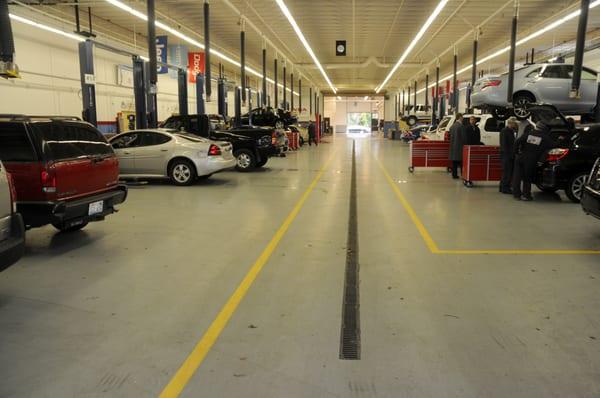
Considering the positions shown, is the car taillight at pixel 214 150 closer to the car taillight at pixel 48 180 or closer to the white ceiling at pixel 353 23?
the car taillight at pixel 48 180

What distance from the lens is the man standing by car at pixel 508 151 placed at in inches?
403

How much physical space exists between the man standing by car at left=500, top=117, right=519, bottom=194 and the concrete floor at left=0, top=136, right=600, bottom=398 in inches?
99.7

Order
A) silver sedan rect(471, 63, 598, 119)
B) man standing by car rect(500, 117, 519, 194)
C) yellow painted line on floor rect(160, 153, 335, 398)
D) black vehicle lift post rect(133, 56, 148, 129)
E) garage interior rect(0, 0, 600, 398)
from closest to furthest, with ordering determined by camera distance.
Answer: yellow painted line on floor rect(160, 153, 335, 398)
garage interior rect(0, 0, 600, 398)
man standing by car rect(500, 117, 519, 194)
black vehicle lift post rect(133, 56, 148, 129)
silver sedan rect(471, 63, 598, 119)

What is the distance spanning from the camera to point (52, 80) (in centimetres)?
2017

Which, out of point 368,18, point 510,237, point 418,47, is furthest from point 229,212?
point 418,47

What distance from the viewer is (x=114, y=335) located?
369 centimetres

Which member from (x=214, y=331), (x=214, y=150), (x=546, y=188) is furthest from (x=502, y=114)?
(x=214, y=331)

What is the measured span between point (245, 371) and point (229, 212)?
5.53 meters

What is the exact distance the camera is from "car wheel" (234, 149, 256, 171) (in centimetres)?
1531

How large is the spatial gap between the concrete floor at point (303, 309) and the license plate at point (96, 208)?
453 mm

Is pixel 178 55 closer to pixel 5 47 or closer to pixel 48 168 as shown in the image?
pixel 5 47

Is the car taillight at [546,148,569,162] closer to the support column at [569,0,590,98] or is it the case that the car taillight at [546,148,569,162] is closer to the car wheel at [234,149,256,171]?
the support column at [569,0,590,98]

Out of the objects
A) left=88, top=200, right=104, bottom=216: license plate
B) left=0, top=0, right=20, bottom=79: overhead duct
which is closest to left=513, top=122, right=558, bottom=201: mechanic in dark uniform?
left=88, top=200, right=104, bottom=216: license plate

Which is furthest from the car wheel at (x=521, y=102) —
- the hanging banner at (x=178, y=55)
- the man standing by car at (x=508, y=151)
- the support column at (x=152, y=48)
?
the hanging banner at (x=178, y=55)
